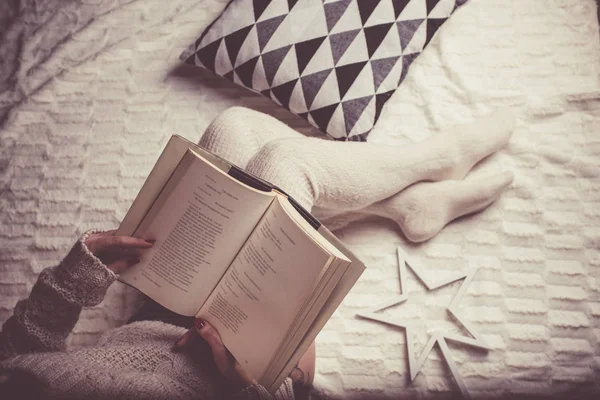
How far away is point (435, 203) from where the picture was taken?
0.78 m

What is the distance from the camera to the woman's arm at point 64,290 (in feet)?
1.91

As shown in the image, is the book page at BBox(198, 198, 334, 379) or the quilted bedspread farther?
the quilted bedspread

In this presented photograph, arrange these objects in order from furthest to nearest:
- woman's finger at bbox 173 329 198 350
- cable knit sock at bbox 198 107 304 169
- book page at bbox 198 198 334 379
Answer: cable knit sock at bbox 198 107 304 169 < woman's finger at bbox 173 329 198 350 < book page at bbox 198 198 334 379

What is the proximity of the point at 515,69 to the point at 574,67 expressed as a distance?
0.11 metres

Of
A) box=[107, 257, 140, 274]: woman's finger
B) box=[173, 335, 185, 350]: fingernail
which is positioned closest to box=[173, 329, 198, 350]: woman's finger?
box=[173, 335, 185, 350]: fingernail

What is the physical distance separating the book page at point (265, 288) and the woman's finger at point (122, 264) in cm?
11

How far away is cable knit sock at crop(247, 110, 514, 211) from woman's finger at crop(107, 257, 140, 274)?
0.71 feet

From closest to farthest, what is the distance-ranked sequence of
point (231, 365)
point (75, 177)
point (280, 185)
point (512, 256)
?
point (231, 365) → point (280, 185) → point (512, 256) → point (75, 177)

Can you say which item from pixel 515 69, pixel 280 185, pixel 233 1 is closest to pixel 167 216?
pixel 280 185

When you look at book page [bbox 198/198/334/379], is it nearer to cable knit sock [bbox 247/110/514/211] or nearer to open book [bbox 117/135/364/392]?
open book [bbox 117/135/364/392]

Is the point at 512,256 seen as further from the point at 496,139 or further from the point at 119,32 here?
the point at 119,32

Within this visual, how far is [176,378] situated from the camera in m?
0.57

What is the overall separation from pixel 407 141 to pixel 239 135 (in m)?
0.34

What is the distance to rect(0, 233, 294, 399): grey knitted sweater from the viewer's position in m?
0.50
